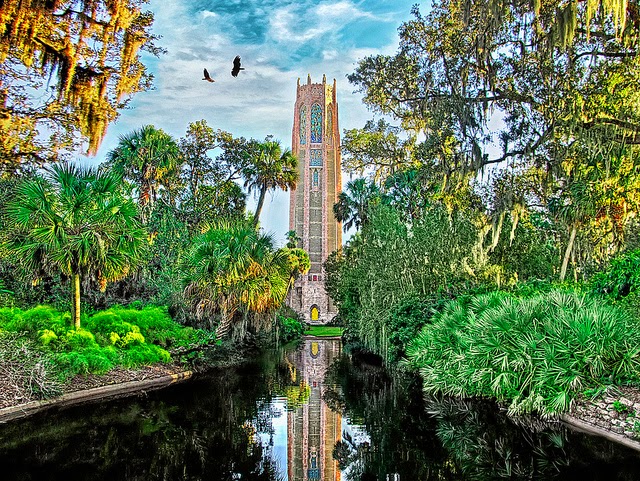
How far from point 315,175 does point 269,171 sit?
132ft

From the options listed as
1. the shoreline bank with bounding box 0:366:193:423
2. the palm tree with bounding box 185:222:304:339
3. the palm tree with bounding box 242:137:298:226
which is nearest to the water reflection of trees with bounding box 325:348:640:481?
the shoreline bank with bounding box 0:366:193:423

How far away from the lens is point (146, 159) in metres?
27.8

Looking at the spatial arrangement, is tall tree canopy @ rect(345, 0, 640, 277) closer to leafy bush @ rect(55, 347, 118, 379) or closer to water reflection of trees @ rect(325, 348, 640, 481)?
water reflection of trees @ rect(325, 348, 640, 481)

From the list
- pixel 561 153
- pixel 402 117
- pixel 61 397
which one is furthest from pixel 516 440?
pixel 402 117

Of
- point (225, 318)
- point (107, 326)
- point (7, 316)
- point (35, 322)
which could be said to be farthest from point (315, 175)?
point (35, 322)

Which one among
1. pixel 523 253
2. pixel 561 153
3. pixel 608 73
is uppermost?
pixel 608 73

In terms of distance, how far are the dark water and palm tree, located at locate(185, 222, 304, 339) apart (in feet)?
25.5

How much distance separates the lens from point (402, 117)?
16.0 meters

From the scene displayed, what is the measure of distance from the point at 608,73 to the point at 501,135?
3.27 metres

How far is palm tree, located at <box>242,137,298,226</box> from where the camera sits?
34344 millimetres

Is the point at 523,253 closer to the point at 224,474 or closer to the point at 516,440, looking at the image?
the point at 516,440

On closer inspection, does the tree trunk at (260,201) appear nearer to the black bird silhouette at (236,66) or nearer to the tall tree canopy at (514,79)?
the tall tree canopy at (514,79)

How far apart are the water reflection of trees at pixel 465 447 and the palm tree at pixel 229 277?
9013 mm

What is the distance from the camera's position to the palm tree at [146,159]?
91.0ft
